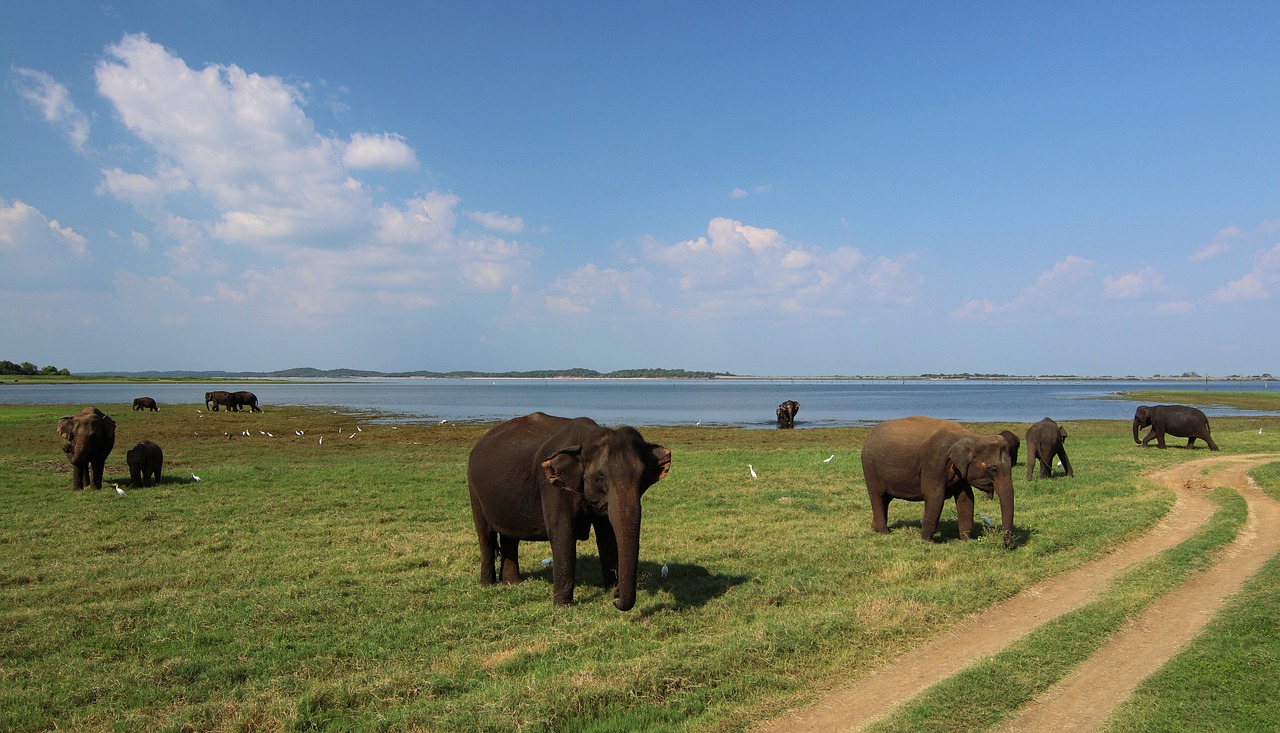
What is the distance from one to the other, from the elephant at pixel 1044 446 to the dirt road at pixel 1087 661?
25.4ft

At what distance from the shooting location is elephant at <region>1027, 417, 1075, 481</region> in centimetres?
2181

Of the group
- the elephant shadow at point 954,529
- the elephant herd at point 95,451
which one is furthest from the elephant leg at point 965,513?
the elephant herd at point 95,451

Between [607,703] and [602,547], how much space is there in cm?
351

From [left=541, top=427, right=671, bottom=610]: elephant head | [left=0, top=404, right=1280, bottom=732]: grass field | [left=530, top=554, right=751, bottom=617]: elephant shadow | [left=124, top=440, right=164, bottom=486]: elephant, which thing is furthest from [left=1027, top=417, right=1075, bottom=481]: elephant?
[left=124, top=440, right=164, bottom=486]: elephant

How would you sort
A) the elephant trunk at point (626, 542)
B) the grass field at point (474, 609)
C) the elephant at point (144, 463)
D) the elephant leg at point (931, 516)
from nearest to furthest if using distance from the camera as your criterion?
the grass field at point (474, 609) → the elephant trunk at point (626, 542) → the elephant leg at point (931, 516) → the elephant at point (144, 463)

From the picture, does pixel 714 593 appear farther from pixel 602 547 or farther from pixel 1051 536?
pixel 1051 536

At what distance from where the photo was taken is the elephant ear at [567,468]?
9023mm

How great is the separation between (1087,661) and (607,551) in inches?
227

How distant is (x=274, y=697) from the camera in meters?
6.65

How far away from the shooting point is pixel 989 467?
496 inches

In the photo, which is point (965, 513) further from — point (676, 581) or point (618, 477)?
point (618, 477)

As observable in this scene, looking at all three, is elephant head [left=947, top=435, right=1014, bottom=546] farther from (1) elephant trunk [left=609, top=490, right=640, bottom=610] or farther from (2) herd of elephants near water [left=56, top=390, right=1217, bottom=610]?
(1) elephant trunk [left=609, top=490, right=640, bottom=610]

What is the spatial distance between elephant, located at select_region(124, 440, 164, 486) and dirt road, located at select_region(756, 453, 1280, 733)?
70.0 ft

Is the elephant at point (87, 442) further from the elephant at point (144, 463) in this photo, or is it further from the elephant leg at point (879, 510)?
the elephant leg at point (879, 510)
